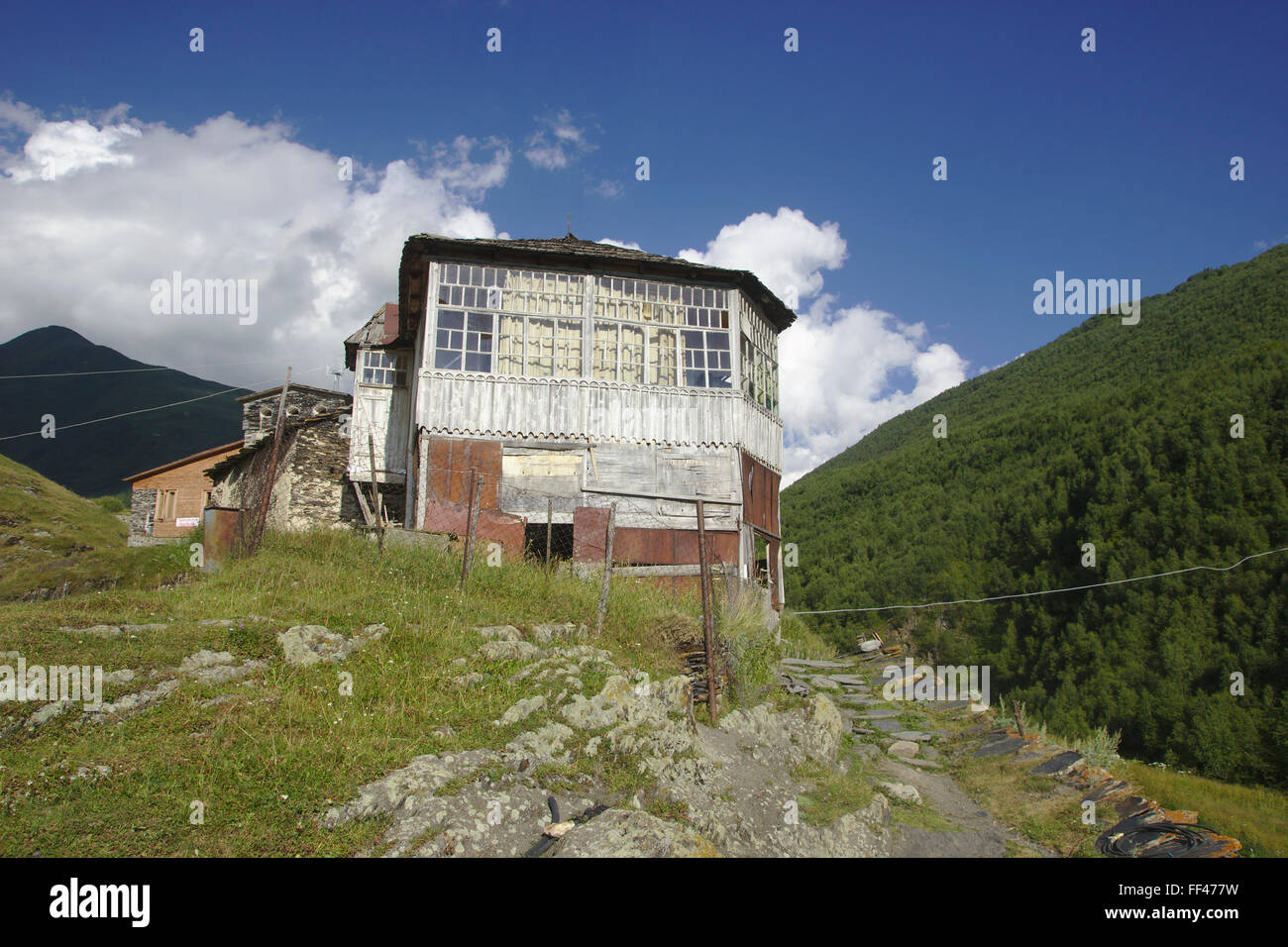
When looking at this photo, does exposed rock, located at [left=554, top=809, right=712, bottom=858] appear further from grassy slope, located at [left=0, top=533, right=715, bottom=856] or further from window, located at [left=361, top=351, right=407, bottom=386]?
window, located at [left=361, top=351, right=407, bottom=386]

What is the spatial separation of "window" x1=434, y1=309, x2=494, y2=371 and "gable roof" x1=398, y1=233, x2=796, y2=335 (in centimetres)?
117

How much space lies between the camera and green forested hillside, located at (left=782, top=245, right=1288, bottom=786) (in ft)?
75.8

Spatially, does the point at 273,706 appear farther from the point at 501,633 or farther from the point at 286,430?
the point at 286,430

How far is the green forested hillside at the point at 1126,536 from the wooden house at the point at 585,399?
15481 millimetres

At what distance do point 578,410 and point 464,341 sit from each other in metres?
2.84

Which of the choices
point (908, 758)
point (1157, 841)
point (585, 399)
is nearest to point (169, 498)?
point (585, 399)

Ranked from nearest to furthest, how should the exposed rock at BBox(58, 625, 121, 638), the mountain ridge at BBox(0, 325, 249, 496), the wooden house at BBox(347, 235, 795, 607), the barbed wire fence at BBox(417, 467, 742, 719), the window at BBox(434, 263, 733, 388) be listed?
the exposed rock at BBox(58, 625, 121, 638), the barbed wire fence at BBox(417, 467, 742, 719), the wooden house at BBox(347, 235, 795, 607), the window at BBox(434, 263, 733, 388), the mountain ridge at BBox(0, 325, 249, 496)

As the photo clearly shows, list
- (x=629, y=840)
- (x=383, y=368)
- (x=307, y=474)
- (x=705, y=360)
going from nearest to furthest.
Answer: (x=629, y=840), (x=705, y=360), (x=307, y=474), (x=383, y=368)

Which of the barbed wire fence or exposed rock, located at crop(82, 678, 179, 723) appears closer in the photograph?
exposed rock, located at crop(82, 678, 179, 723)

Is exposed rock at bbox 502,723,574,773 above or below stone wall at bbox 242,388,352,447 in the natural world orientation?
below

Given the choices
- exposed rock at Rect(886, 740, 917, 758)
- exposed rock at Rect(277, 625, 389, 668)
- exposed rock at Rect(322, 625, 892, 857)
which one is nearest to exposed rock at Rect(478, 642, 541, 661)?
exposed rock at Rect(322, 625, 892, 857)

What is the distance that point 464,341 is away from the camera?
16.0 meters

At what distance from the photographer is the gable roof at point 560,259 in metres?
16.1
